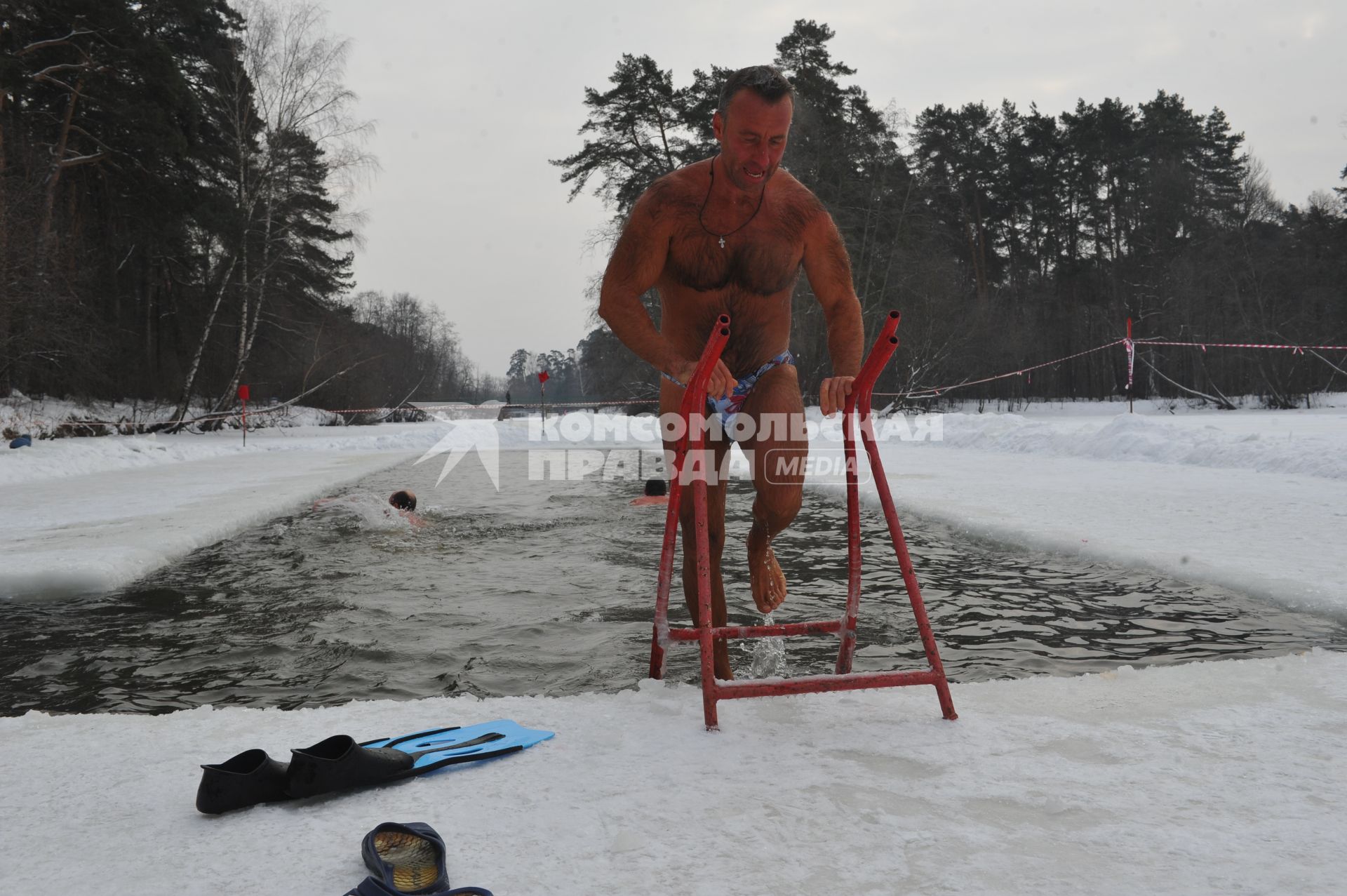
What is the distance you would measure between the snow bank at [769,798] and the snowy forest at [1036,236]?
26.9 m

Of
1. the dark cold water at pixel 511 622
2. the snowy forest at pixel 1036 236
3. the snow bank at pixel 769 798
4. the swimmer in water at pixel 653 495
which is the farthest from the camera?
the snowy forest at pixel 1036 236

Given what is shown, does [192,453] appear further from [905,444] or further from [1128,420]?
[1128,420]

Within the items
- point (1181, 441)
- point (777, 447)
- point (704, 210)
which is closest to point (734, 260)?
point (704, 210)

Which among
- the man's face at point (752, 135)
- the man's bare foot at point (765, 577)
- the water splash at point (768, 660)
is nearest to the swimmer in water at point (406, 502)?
the water splash at point (768, 660)

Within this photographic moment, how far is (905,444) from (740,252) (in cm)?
1773

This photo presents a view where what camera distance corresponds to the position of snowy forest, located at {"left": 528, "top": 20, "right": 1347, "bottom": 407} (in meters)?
31.2

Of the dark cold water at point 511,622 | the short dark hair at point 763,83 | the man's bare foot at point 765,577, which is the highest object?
the short dark hair at point 763,83

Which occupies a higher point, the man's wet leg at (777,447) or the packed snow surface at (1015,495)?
the man's wet leg at (777,447)

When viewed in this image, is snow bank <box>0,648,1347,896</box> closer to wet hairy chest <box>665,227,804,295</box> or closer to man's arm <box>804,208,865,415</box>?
man's arm <box>804,208,865,415</box>

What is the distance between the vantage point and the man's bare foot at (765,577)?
11.0 ft

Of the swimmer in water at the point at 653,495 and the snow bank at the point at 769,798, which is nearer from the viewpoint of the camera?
the snow bank at the point at 769,798

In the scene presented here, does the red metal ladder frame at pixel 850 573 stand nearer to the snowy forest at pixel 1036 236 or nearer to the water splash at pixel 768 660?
the water splash at pixel 768 660

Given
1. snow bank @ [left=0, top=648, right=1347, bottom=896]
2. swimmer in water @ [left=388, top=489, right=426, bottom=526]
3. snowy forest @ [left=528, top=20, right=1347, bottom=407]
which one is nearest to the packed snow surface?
swimmer in water @ [left=388, top=489, right=426, bottom=526]

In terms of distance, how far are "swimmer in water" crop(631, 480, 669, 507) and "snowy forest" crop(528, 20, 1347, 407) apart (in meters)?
19.7
